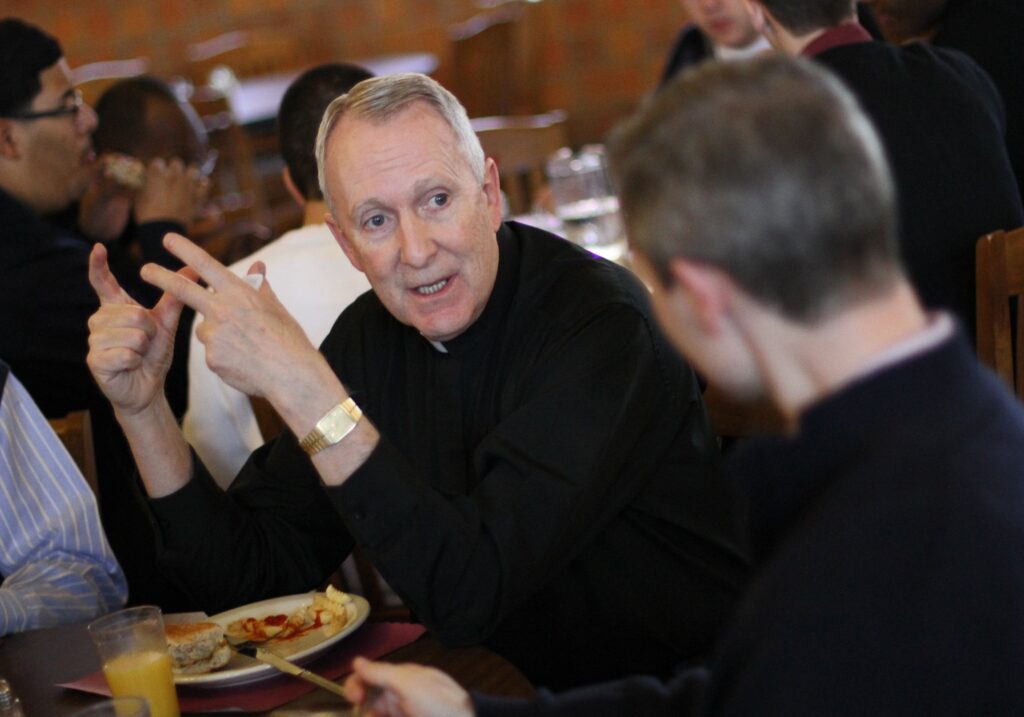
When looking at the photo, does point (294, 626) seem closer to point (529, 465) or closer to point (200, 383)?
point (529, 465)

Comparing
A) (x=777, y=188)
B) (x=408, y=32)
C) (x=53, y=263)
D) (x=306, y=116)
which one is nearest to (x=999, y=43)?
(x=306, y=116)

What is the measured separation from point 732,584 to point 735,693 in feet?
2.30

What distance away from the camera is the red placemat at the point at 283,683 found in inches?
51.1

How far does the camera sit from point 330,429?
4.45 ft

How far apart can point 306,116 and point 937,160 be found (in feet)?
3.84

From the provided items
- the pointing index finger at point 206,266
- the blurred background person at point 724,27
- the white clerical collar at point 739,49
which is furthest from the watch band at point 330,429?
the white clerical collar at point 739,49

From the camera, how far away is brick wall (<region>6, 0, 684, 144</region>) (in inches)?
259

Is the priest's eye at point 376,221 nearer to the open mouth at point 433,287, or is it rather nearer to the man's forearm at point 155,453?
the open mouth at point 433,287

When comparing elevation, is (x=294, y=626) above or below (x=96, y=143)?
below

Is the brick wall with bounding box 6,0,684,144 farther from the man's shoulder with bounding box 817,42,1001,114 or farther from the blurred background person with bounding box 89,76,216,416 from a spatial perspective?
the man's shoulder with bounding box 817,42,1001,114

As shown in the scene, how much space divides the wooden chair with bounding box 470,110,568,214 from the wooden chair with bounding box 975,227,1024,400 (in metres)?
2.34

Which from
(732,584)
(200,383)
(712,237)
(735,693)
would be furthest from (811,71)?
(200,383)

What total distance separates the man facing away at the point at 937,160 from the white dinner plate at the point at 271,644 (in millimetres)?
1183

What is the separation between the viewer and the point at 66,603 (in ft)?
5.73
